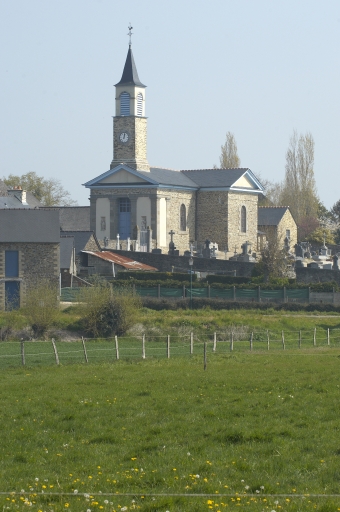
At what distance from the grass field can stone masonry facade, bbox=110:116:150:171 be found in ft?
164

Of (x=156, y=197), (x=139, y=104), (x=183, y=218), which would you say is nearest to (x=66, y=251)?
(x=156, y=197)

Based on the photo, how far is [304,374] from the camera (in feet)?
66.8

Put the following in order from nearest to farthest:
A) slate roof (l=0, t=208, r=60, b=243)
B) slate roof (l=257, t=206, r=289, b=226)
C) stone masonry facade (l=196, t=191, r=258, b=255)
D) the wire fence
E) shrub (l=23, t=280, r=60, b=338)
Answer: the wire fence < shrub (l=23, t=280, r=60, b=338) < slate roof (l=0, t=208, r=60, b=243) < stone masonry facade (l=196, t=191, r=258, b=255) < slate roof (l=257, t=206, r=289, b=226)

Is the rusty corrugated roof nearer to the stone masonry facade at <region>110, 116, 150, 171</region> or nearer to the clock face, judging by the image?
the stone masonry facade at <region>110, 116, 150, 171</region>

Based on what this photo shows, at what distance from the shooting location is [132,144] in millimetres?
69750

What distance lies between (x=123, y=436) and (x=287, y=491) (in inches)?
149

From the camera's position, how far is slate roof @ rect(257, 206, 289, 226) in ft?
256

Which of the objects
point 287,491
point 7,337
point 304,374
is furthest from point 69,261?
point 287,491

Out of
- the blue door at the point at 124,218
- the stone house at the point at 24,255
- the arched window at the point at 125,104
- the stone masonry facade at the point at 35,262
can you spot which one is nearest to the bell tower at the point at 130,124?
the arched window at the point at 125,104

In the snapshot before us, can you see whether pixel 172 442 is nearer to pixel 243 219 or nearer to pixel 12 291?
pixel 12 291

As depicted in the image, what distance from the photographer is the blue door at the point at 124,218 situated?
6838 centimetres

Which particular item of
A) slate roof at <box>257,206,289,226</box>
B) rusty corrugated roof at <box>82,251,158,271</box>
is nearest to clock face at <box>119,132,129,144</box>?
rusty corrugated roof at <box>82,251,158,271</box>

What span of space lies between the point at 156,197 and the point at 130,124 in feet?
22.2

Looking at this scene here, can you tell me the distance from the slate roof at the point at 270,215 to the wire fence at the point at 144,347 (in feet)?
129
